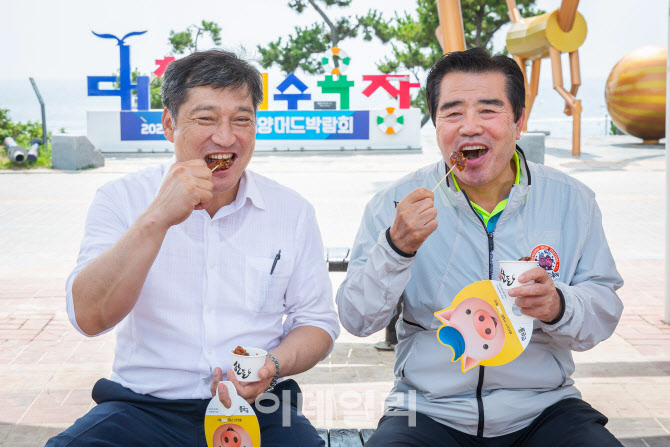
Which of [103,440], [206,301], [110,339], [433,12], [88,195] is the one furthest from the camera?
[433,12]

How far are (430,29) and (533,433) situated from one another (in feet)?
96.6

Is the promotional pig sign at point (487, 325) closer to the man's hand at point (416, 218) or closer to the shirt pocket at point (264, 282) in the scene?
the man's hand at point (416, 218)

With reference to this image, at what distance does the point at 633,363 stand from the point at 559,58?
14315 mm

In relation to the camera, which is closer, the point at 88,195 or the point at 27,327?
the point at 27,327

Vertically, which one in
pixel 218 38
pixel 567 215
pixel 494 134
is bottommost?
pixel 567 215

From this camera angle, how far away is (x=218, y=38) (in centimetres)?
3306

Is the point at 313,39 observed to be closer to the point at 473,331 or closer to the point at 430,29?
the point at 430,29

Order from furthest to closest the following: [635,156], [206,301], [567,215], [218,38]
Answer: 1. [218,38]
2. [635,156]
3. [567,215]
4. [206,301]

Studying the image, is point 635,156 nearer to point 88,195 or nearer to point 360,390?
point 88,195

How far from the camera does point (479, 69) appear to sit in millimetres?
2553

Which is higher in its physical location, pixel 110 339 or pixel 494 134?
pixel 494 134

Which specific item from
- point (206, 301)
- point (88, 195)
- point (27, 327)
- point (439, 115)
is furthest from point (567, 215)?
point (88, 195)

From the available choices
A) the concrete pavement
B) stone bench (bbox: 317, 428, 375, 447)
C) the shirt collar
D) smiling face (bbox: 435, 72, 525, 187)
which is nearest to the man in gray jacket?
smiling face (bbox: 435, 72, 525, 187)

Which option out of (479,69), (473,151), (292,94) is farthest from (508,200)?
(292,94)
